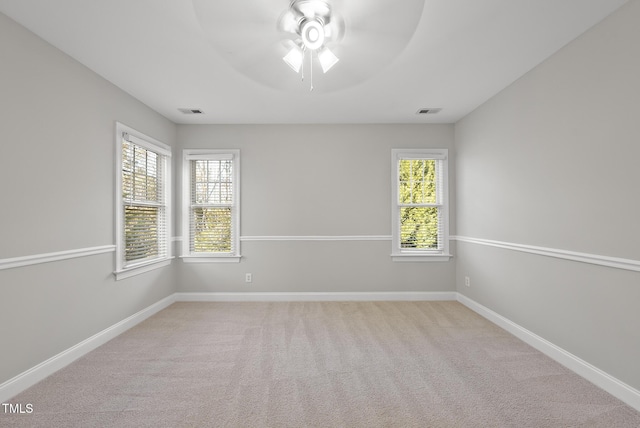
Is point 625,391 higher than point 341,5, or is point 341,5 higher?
point 341,5

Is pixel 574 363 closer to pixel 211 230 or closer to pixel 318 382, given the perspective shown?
pixel 318 382

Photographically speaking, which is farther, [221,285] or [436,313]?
[221,285]

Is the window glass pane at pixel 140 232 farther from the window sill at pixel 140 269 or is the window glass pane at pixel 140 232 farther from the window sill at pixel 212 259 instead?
the window sill at pixel 212 259

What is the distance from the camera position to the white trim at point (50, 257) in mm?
2133

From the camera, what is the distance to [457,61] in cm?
270

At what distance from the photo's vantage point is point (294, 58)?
145 cm

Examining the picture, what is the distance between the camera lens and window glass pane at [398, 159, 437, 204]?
4535 mm

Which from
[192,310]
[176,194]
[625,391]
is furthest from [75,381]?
[625,391]

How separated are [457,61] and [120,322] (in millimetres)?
4140

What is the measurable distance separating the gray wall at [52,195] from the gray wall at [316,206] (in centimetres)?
149

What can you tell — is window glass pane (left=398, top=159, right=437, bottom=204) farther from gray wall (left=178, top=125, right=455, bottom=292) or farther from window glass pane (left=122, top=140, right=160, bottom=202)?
window glass pane (left=122, top=140, right=160, bottom=202)

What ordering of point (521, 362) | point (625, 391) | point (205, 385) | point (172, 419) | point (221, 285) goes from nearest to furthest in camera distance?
point (172, 419)
point (625, 391)
point (205, 385)
point (521, 362)
point (221, 285)

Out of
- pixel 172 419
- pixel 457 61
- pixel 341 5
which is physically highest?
pixel 457 61

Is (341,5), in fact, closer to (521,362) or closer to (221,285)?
(521,362)
